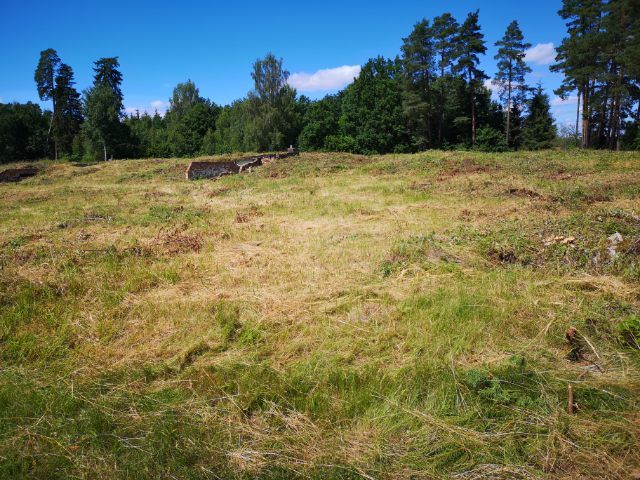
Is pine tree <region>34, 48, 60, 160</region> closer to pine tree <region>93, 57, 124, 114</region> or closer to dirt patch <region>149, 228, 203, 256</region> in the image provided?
pine tree <region>93, 57, 124, 114</region>

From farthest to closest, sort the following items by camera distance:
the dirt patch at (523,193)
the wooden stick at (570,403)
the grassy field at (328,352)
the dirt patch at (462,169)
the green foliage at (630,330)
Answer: the dirt patch at (462,169), the dirt patch at (523,193), the green foliage at (630,330), the wooden stick at (570,403), the grassy field at (328,352)

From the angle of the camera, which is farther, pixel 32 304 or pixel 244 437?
pixel 32 304

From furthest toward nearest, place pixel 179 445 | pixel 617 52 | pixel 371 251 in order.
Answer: pixel 617 52
pixel 371 251
pixel 179 445

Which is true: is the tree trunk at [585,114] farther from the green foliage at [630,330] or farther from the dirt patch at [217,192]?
the green foliage at [630,330]

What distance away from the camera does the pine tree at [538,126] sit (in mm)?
33938

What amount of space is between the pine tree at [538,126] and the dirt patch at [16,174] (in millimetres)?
42353

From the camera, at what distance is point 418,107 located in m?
36.1

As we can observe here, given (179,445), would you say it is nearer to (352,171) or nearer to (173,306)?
(173,306)

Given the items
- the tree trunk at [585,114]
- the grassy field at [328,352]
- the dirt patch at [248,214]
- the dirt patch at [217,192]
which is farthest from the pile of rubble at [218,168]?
the tree trunk at [585,114]

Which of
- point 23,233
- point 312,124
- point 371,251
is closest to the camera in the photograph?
point 371,251

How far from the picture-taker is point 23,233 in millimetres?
8859

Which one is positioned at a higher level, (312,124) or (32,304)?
(312,124)

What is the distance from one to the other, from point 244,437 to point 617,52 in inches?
1355

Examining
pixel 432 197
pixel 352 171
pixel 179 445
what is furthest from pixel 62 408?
pixel 352 171
